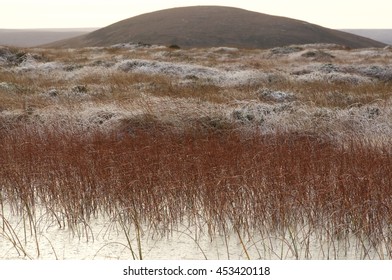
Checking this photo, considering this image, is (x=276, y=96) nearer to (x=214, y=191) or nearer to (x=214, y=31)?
(x=214, y=191)

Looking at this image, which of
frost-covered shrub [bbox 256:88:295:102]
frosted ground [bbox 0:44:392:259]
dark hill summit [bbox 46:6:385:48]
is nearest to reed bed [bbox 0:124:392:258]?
frosted ground [bbox 0:44:392:259]

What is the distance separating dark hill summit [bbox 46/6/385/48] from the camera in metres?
86.9

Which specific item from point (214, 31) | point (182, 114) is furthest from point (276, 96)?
point (214, 31)

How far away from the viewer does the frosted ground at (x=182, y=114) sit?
16.8ft

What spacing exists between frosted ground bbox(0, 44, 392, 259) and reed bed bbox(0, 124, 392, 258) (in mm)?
125

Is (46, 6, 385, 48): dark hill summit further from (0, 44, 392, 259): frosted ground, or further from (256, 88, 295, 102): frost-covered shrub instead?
(256, 88, 295, 102): frost-covered shrub

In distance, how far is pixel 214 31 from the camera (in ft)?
306

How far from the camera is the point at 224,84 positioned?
65.8 ft

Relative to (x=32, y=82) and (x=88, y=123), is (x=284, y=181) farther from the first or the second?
(x=32, y=82)

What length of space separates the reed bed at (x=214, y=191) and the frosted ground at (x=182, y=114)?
0.12m

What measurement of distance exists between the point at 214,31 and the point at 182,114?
85.1 m

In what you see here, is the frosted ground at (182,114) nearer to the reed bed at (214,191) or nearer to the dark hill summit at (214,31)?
the reed bed at (214,191)

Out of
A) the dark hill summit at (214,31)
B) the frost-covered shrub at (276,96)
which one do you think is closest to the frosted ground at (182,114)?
the frost-covered shrub at (276,96)

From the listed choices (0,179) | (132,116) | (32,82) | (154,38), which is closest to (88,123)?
(132,116)
